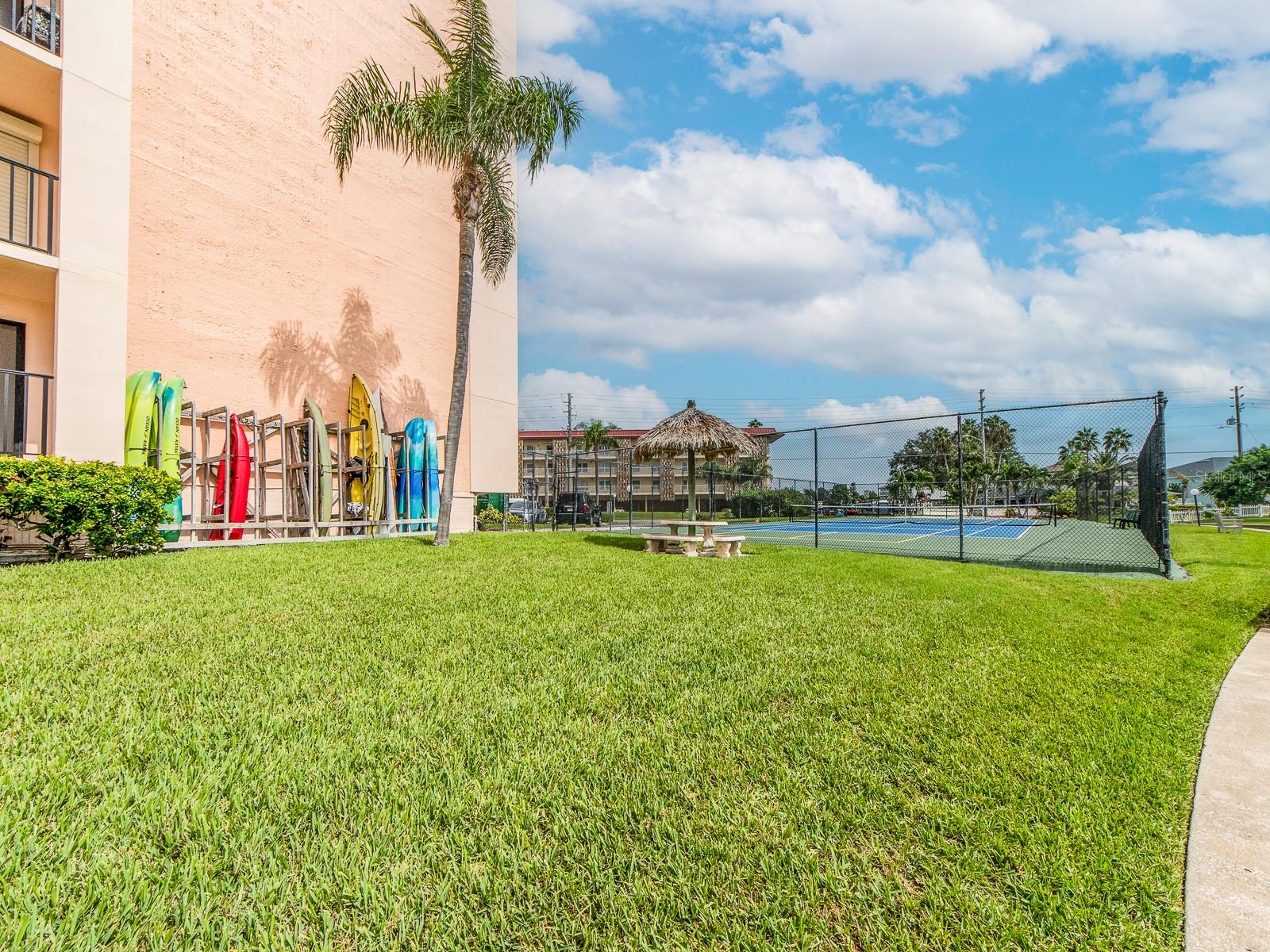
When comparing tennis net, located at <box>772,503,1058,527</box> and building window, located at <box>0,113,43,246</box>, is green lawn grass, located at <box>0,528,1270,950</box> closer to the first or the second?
building window, located at <box>0,113,43,246</box>

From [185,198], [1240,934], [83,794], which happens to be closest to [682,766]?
[1240,934]

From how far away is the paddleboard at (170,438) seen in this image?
28.6ft

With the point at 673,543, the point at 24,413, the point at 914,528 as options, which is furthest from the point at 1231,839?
the point at 914,528

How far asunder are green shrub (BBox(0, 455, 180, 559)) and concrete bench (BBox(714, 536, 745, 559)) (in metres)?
7.49

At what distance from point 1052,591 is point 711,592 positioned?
167 inches

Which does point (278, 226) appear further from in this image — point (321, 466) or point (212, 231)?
point (321, 466)

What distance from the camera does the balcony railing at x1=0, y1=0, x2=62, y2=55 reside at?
8.52 m

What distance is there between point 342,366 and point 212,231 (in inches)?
123

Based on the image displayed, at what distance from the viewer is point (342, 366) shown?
1297cm

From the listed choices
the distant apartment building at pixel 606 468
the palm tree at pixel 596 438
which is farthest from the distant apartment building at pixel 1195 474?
the palm tree at pixel 596 438

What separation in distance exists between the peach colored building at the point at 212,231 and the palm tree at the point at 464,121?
6.38 feet

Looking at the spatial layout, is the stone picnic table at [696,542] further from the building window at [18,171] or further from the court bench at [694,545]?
the building window at [18,171]

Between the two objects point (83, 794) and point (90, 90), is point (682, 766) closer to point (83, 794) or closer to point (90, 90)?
point (83, 794)

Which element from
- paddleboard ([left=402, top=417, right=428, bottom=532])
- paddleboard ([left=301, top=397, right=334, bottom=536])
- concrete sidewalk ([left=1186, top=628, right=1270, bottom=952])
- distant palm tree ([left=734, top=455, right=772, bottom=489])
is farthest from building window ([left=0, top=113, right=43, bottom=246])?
concrete sidewalk ([left=1186, top=628, right=1270, bottom=952])
